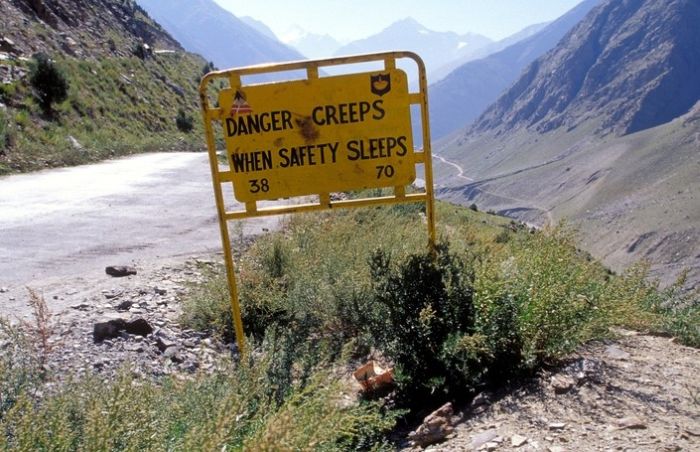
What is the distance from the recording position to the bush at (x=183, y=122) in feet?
116

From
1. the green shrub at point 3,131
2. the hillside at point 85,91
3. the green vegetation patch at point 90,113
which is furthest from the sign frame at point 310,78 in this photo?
the green shrub at point 3,131

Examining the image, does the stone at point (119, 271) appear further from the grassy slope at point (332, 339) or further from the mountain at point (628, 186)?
the mountain at point (628, 186)

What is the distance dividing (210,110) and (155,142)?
80.3ft

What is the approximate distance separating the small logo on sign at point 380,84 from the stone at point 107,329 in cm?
272

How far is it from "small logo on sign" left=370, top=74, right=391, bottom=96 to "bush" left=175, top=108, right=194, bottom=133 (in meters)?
31.8

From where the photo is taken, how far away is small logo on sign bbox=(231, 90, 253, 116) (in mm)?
4723

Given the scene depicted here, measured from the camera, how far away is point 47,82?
23.7 meters

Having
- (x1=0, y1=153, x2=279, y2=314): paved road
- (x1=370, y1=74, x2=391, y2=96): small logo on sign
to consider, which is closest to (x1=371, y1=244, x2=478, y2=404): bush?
(x1=370, y1=74, x2=391, y2=96): small logo on sign

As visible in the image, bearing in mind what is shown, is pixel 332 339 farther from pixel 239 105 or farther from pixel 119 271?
pixel 119 271

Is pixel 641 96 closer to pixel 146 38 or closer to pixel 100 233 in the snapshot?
pixel 146 38

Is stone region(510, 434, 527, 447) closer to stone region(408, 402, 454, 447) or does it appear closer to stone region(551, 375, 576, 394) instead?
stone region(408, 402, 454, 447)

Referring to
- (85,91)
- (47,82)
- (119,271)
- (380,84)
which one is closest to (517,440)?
(380,84)

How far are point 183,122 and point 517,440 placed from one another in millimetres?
34186

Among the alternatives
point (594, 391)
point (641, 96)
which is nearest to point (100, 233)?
point (594, 391)
